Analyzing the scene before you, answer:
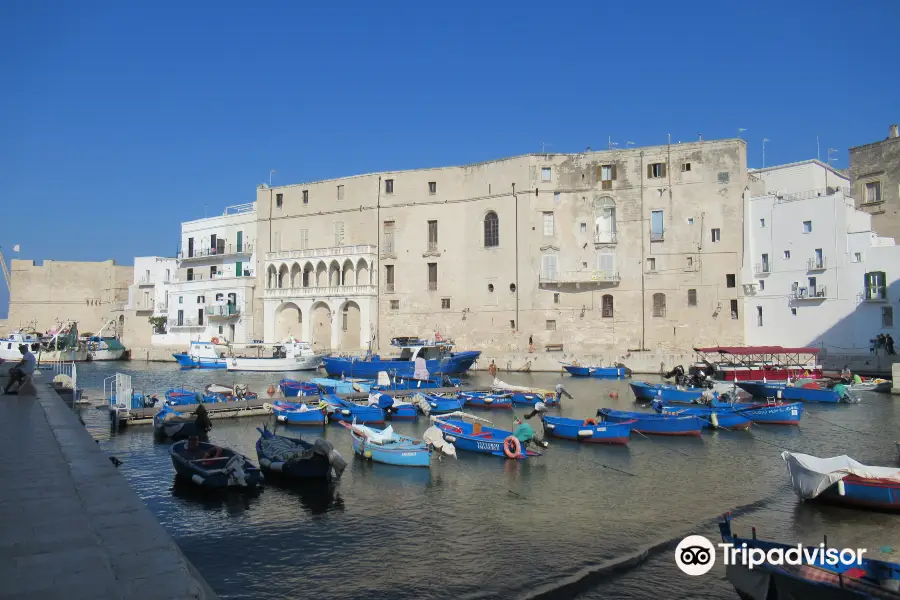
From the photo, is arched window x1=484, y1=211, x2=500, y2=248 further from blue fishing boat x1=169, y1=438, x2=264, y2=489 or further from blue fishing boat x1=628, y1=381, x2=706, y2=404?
blue fishing boat x1=169, y1=438, x2=264, y2=489

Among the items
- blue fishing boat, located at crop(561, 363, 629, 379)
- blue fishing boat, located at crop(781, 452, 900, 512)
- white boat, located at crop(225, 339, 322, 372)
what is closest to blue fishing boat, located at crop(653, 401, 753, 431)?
blue fishing boat, located at crop(781, 452, 900, 512)

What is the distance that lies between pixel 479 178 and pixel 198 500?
36884mm

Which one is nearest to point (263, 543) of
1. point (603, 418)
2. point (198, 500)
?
point (198, 500)

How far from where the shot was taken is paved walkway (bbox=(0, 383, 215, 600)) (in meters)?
5.49

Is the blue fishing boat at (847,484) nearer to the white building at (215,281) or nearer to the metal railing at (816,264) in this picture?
the metal railing at (816,264)

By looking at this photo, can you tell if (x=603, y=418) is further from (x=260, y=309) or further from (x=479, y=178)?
(x=260, y=309)

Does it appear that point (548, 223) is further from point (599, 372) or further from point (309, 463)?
point (309, 463)

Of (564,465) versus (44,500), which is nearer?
(44,500)

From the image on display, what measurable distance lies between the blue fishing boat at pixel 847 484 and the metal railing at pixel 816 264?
1082 inches

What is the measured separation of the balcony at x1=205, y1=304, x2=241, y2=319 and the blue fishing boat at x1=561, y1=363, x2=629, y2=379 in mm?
27485

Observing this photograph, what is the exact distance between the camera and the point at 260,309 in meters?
53.5

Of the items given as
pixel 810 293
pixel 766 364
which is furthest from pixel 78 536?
pixel 810 293

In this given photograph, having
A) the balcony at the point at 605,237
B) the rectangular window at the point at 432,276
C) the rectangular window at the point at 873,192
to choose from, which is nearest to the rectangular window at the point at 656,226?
the balcony at the point at 605,237

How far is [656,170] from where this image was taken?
140ft
